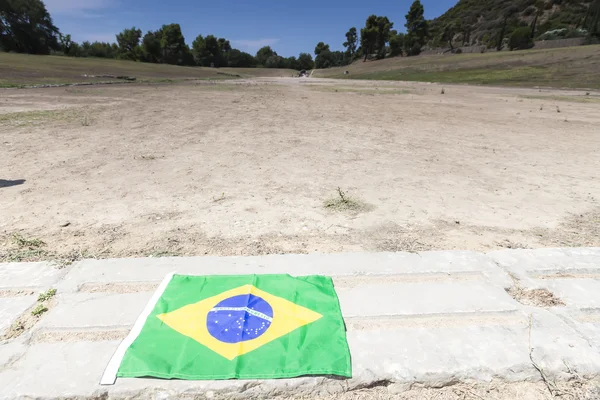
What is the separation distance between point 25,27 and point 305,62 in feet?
274

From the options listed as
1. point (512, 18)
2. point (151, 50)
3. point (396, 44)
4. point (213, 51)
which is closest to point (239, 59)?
point (213, 51)

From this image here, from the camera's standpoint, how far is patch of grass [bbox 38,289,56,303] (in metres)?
2.57

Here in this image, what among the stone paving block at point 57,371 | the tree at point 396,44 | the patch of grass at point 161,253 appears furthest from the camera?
the tree at point 396,44

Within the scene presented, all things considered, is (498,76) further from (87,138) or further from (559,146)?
(87,138)

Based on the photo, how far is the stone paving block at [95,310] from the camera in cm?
234

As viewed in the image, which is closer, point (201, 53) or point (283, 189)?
point (283, 189)

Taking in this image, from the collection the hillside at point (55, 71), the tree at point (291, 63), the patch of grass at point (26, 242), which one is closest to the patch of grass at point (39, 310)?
the patch of grass at point (26, 242)

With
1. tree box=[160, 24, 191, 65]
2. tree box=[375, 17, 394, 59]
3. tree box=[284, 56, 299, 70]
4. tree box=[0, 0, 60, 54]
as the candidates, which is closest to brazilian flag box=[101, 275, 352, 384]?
tree box=[0, 0, 60, 54]

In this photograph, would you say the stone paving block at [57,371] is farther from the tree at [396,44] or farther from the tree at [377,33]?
the tree at [377,33]

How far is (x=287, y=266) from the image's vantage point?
3.05m

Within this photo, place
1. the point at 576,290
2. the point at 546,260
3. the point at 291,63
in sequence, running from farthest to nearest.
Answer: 1. the point at 291,63
2. the point at 546,260
3. the point at 576,290

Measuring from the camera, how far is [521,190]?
5.10 m

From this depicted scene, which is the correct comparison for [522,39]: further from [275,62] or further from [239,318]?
[239,318]

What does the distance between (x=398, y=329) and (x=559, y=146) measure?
808 centimetres
